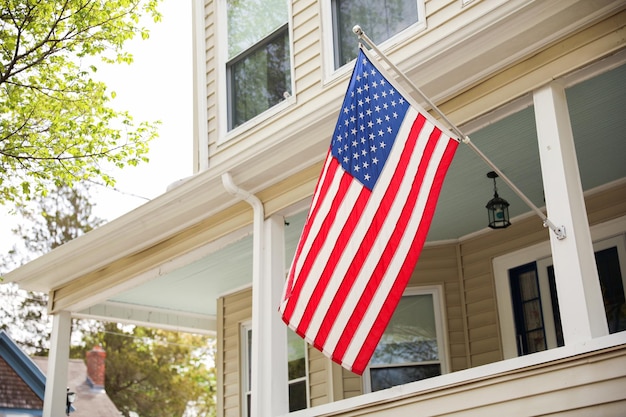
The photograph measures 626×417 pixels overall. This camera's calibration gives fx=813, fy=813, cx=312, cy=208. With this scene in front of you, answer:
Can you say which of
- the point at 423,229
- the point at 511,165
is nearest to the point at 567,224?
the point at 423,229

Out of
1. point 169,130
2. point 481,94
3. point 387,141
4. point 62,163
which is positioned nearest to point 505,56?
point 481,94

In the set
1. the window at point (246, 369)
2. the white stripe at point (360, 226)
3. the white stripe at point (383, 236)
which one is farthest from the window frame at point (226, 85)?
the white stripe at point (383, 236)

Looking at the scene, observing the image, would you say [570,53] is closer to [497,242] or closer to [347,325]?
[347,325]

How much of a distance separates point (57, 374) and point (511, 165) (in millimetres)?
5939

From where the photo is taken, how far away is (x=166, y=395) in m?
30.4

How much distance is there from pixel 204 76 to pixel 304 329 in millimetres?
4940

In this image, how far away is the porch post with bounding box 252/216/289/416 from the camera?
7203mm

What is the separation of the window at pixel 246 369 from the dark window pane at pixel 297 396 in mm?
706

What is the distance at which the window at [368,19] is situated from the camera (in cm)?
757

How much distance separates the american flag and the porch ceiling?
125cm

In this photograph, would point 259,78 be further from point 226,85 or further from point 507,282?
point 507,282

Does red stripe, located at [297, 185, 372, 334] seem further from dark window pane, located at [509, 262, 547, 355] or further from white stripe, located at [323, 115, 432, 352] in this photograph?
dark window pane, located at [509, 262, 547, 355]

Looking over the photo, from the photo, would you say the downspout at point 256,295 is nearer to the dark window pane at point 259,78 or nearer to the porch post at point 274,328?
the porch post at point 274,328

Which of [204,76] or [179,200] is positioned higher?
[204,76]
